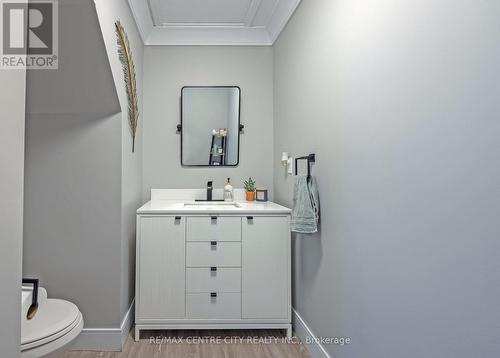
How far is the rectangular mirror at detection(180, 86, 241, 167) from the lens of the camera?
2.70m

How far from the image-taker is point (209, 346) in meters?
1.94

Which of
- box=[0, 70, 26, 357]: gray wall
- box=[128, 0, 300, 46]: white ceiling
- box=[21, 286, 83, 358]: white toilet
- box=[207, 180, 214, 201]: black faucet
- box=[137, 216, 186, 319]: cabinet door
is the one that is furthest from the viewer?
box=[207, 180, 214, 201]: black faucet

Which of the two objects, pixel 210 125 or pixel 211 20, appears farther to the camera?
pixel 210 125

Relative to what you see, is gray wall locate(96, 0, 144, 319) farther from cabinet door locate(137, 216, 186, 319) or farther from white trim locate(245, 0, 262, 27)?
white trim locate(245, 0, 262, 27)

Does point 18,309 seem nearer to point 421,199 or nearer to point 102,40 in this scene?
point 421,199

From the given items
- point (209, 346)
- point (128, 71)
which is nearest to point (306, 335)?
point (209, 346)

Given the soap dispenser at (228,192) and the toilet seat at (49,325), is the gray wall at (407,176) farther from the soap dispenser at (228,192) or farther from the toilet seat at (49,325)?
the toilet seat at (49,325)

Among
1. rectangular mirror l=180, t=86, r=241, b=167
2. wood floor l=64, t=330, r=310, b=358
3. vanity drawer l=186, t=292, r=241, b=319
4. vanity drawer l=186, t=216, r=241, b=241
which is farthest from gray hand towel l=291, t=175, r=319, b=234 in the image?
rectangular mirror l=180, t=86, r=241, b=167

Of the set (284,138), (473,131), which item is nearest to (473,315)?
(473,131)

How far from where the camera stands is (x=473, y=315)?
31.5 inches

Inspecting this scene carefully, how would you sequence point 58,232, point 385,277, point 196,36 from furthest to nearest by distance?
point 196,36, point 58,232, point 385,277

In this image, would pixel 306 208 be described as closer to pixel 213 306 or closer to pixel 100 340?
pixel 213 306

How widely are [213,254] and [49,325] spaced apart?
945 millimetres

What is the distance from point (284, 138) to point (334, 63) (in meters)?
0.92
